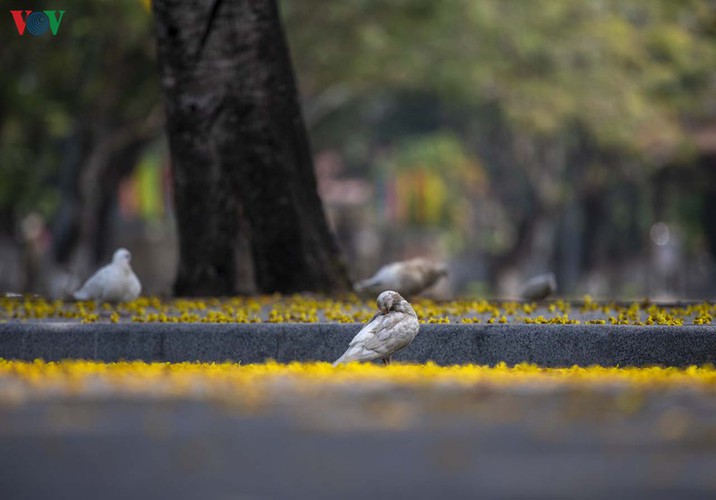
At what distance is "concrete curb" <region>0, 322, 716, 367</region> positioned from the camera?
11.0 m

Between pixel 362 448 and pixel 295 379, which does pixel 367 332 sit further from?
pixel 362 448

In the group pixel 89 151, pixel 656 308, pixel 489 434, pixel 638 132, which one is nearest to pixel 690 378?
pixel 489 434

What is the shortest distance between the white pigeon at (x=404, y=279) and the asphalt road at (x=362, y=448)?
789cm

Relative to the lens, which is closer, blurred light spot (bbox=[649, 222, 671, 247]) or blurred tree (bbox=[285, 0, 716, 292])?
blurred tree (bbox=[285, 0, 716, 292])

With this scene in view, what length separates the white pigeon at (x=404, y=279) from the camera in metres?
15.0

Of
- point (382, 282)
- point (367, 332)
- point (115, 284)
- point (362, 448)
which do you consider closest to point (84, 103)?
point (382, 282)

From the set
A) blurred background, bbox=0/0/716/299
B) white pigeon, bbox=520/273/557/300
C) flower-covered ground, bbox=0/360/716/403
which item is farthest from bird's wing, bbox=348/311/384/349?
blurred background, bbox=0/0/716/299

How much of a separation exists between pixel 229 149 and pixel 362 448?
32.9ft

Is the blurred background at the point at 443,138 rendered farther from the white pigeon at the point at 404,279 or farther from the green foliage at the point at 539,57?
the white pigeon at the point at 404,279

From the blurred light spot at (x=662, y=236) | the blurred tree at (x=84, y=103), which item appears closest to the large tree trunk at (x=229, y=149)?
the blurred tree at (x=84, y=103)

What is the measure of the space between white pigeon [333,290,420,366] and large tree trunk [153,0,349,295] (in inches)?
218

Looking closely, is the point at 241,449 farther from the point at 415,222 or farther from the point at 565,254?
the point at 415,222

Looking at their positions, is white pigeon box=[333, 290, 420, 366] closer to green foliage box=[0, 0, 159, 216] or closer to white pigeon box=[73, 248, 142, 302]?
white pigeon box=[73, 248, 142, 302]

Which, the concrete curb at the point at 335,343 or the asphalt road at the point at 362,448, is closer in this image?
the asphalt road at the point at 362,448
